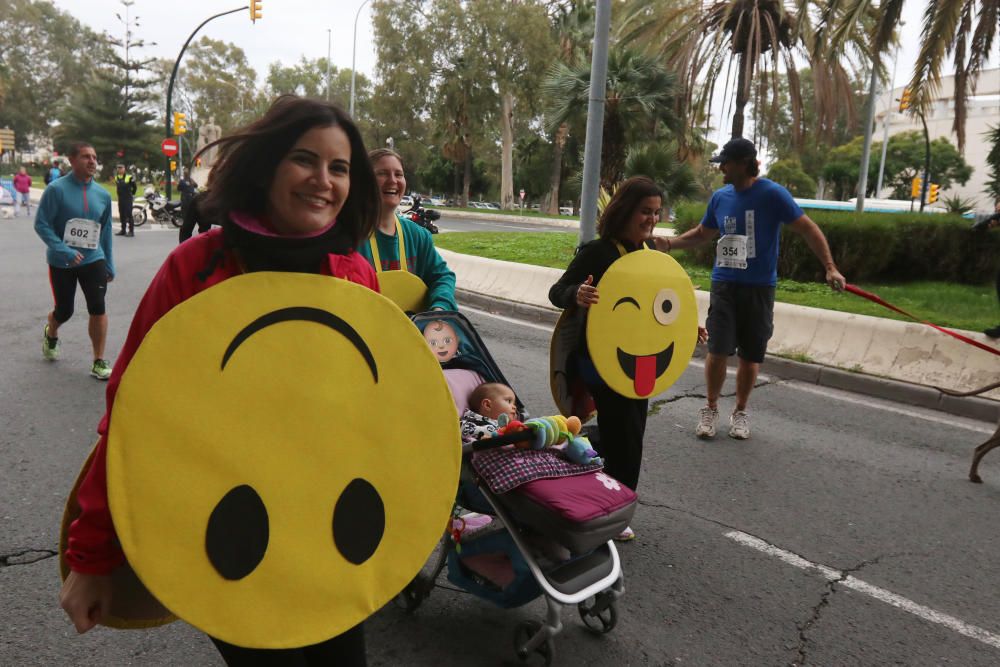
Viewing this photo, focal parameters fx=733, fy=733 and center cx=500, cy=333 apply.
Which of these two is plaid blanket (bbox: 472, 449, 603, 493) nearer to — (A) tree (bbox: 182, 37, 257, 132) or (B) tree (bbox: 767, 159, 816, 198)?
(B) tree (bbox: 767, 159, 816, 198)

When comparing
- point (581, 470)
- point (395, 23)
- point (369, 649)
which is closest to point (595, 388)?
point (581, 470)

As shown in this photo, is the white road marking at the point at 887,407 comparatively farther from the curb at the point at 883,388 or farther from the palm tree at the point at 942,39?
the palm tree at the point at 942,39

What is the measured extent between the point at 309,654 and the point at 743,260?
415cm

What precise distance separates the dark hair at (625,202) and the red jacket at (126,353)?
2.05 meters

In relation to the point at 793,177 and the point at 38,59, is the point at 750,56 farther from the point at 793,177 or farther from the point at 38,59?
the point at 38,59

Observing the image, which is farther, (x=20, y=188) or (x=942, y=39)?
(x=20, y=188)

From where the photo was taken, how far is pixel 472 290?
38.0ft

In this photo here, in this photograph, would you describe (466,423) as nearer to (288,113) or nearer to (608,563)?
(608,563)

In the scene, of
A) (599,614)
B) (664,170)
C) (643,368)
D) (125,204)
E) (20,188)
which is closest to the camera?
(599,614)

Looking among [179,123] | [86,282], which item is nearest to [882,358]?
[86,282]

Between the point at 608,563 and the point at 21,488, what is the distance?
10.2 feet

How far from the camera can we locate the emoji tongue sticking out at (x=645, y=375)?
3428mm

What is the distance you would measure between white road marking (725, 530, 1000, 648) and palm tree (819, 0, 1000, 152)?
28.7ft

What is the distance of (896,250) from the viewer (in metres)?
11.7
